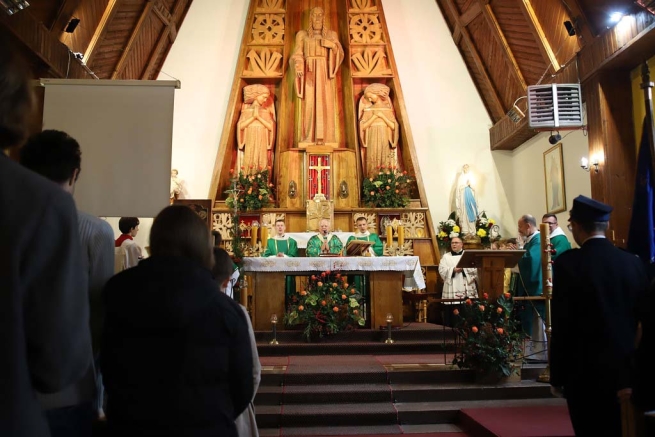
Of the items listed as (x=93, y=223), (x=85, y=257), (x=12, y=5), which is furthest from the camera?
(x=12, y=5)

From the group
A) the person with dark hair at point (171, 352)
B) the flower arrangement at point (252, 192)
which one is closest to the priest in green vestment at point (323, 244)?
the flower arrangement at point (252, 192)

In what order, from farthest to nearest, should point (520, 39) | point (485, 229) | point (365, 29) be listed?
point (365, 29) → point (485, 229) → point (520, 39)

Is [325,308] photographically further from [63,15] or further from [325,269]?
[63,15]

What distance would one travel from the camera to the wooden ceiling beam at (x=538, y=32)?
9.47 metres

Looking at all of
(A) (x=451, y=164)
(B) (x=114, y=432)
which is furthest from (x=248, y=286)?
(B) (x=114, y=432)

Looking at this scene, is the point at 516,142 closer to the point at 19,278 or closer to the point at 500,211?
the point at 500,211

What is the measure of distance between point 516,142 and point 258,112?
5.16m

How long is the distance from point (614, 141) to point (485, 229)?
3433 millimetres

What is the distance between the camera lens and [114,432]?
1865mm

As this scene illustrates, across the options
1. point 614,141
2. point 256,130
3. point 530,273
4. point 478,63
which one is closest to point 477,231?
point 478,63

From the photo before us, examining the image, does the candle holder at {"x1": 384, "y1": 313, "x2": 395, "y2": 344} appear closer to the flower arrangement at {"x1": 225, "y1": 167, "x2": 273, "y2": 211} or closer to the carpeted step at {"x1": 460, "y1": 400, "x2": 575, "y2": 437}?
the carpeted step at {"x1": 460, "y1": 400, "x2": 575, "y2": 437}

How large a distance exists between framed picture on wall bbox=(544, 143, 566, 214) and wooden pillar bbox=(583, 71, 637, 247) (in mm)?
1471

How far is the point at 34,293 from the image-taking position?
1088 mm

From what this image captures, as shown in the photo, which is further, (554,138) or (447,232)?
(447,232)
